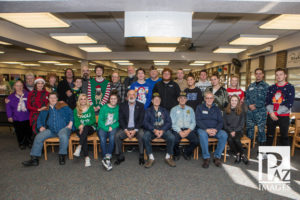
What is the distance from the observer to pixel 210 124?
341cm

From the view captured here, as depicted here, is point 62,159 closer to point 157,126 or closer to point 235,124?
point 157,126

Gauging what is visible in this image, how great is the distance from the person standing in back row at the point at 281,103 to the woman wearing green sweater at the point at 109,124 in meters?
2.91

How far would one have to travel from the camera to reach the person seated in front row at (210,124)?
3.27 meters

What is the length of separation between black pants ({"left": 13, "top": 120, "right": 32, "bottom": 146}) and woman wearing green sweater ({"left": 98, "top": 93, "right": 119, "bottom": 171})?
182cm

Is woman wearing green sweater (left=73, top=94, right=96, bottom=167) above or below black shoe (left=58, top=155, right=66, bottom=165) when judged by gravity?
above

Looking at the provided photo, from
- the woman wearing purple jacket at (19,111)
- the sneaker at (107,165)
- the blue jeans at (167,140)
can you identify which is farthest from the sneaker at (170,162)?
the woman wearing purple jacket at (19,111)

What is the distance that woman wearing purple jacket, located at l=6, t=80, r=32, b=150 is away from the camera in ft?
12.4

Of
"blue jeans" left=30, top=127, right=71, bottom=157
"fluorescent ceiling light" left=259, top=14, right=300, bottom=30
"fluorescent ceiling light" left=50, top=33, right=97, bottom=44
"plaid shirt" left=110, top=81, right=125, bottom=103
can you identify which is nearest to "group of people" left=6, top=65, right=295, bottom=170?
"blue jeans" left=30, top=127, right=71, bottom=157

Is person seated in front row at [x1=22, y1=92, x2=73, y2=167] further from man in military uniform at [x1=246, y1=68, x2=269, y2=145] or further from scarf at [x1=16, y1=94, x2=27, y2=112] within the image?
man in military uniform at [x1=246, y1=68, x2=269, y2=145]

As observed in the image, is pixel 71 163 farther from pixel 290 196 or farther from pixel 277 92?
pixel 277 92

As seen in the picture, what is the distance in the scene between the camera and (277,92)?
3.48 m

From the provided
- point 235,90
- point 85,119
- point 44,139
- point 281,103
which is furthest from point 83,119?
point 281,103

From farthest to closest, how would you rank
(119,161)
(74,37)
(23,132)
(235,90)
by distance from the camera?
(74,37) → (23,132) → (235,90) → (119,161)

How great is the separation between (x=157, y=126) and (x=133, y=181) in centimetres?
108
